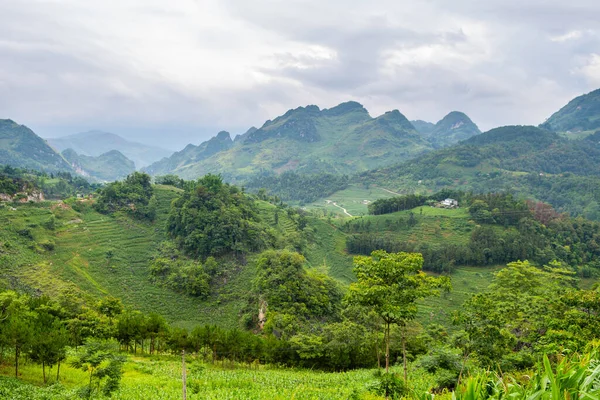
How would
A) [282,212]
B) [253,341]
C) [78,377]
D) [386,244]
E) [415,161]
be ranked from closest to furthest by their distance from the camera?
1. [78,377]
2. [253,341]
3. [386,244]
4. [282,212]
5. [415,161]

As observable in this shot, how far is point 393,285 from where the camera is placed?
14.2m

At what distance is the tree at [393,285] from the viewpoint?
13734mm

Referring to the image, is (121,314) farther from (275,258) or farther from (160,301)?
(275,258)

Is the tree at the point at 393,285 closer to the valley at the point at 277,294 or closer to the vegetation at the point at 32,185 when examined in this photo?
the valley at the point at 277,294

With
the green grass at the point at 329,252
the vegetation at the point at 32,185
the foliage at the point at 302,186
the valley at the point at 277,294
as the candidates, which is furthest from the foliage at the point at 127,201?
the foliage at the point at 302,186

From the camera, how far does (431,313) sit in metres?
48.0

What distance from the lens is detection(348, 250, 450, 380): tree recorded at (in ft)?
45.1

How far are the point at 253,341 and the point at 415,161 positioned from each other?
16868 cm

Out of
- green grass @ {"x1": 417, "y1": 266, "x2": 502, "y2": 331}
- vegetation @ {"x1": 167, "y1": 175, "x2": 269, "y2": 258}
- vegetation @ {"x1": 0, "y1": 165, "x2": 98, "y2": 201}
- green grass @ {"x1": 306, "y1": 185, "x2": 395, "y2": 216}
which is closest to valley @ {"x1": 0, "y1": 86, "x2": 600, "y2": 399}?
vegetation @ {"x1": 167, "y1": 175, "x2": 269, "y2": 258}

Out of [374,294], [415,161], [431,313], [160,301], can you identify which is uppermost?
[415,161]

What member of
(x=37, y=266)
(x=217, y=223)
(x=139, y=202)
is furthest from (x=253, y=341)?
(x=139, y=202)

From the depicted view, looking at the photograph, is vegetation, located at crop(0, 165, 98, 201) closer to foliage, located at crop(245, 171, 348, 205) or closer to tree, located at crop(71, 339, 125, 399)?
tree, located at crop(71, 339, 125, 399)

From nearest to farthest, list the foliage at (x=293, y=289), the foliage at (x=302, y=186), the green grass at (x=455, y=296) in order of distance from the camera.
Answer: the foliage at (x=293, y=289)
the green grass at (x=455, y=296)
the foliage at (x=302, y=186)

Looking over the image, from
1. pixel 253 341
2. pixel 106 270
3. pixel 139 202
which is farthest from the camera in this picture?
pixel 139 202
